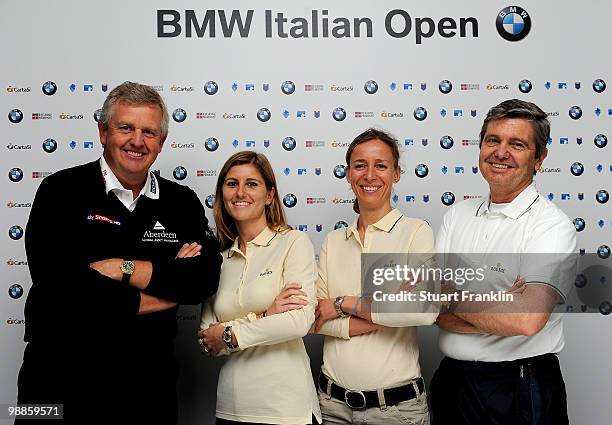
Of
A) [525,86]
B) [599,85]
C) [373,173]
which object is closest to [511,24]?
[525,86]

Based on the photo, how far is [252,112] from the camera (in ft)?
9.87

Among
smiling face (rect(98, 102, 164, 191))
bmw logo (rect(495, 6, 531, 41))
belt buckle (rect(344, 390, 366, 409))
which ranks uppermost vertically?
bmw logo (rect(495, 6, 531, 41))

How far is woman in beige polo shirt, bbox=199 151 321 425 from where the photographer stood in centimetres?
215

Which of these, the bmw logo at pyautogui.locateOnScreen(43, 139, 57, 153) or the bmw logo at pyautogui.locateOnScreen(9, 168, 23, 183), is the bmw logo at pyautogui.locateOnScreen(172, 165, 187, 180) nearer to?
the bmw logo at pyautogui.locateOnScreen(43, 139, 57, 153)

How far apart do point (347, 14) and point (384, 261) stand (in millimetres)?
1326

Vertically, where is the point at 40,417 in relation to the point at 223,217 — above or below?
below

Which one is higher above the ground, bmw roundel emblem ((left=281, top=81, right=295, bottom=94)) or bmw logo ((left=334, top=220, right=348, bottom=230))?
bmw roundel emblem ((left=281, top=81, right=295, bottom=94))

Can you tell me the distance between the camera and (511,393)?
2.13 m

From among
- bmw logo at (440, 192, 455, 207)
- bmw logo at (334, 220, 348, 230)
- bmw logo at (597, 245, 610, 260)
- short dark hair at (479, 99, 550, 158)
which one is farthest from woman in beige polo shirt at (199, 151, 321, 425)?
bmw logo at (597, 245, 610, 260)

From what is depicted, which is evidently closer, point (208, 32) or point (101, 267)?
point (101, 267)

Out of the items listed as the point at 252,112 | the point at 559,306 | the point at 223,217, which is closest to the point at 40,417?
the point at 223,217

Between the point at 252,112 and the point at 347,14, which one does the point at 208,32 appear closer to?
the point at 252,112

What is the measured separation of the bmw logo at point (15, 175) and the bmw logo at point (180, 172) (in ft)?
2.33

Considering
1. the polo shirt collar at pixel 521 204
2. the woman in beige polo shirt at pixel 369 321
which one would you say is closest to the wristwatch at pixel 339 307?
the woman in beige polo shirt at pixel 369 321
